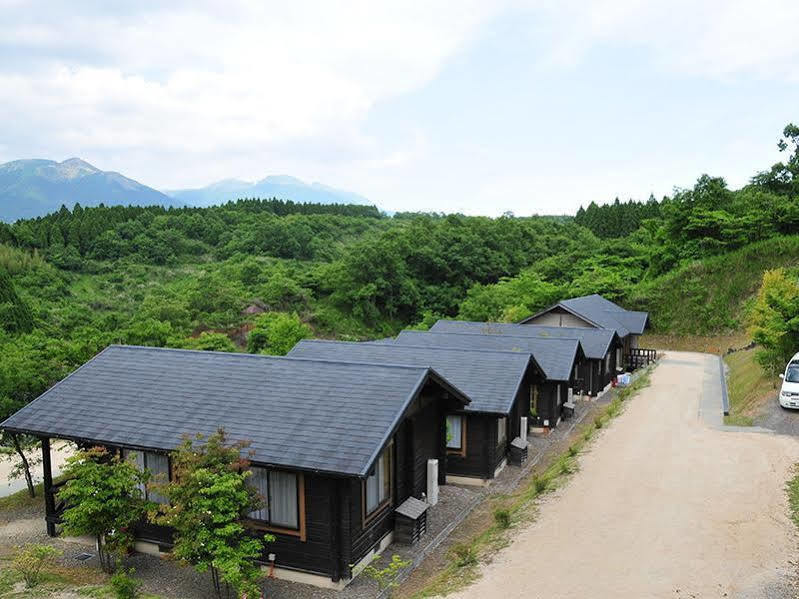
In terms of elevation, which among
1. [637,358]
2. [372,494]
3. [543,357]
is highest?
[543,357]

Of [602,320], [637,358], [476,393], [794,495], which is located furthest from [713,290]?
[476,393]

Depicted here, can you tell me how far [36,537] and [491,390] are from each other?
35.5 ft

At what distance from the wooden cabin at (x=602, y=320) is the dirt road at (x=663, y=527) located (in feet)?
45.2

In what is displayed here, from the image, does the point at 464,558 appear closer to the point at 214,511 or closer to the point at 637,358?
the point at 214,511

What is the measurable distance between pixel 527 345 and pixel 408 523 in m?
11.9

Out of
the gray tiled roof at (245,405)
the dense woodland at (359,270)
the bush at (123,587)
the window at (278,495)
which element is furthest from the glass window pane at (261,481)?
the dense woodland at (359,270)

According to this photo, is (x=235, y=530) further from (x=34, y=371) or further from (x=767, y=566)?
(x=34, y=371)

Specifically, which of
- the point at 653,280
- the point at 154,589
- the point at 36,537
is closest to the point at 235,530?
the point at 154,589

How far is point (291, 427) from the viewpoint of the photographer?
403 inches


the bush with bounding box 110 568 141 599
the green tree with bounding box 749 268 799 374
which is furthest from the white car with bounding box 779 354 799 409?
the bush with bounding box 110 568 141 599

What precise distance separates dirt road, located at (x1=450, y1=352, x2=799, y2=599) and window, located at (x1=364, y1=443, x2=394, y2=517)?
232 cm

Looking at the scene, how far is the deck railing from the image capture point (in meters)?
35.2

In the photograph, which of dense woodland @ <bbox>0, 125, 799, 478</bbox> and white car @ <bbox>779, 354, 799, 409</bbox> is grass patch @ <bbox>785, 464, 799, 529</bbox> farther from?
dense woodland @ <bbox>0, 125, 799, 478</bbox>

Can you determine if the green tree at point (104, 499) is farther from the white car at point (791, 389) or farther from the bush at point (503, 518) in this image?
the white car at point (791, 389)
